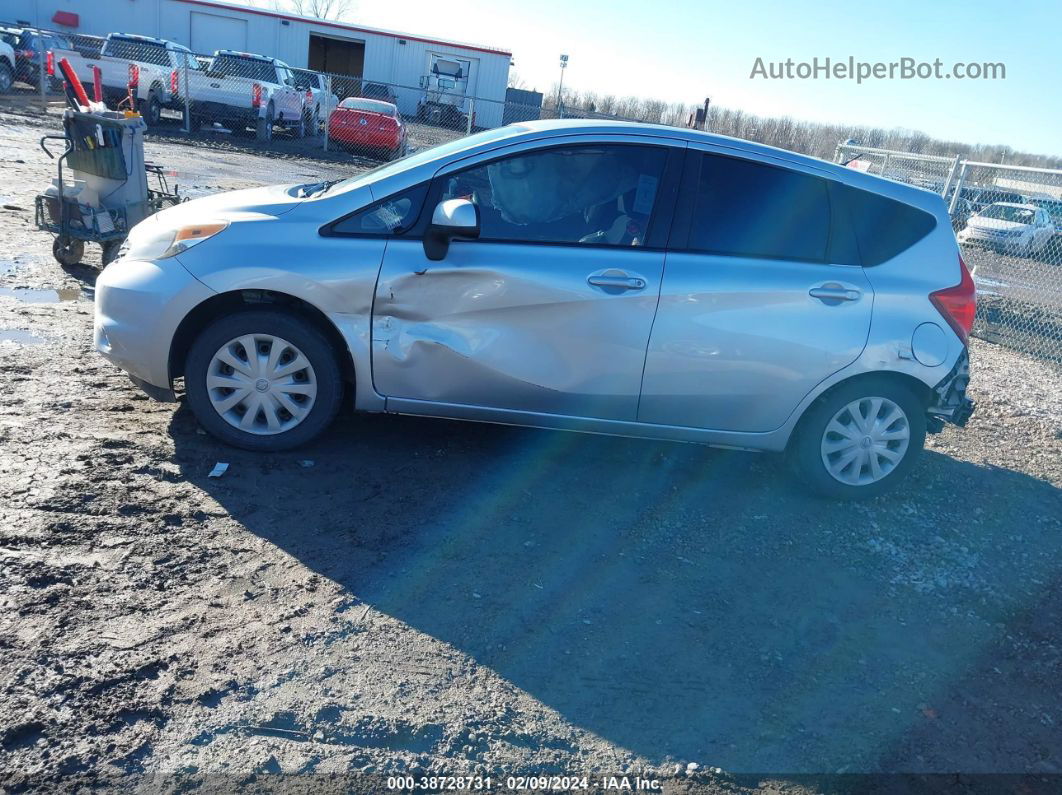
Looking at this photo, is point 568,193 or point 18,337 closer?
point 568,193

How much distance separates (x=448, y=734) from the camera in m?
2.80

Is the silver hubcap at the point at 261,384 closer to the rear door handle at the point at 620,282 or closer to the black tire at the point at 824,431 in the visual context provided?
the rear door handle at the point at 620,282

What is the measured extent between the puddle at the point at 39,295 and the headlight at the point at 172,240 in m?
2.74

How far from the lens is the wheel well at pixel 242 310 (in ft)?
14.5

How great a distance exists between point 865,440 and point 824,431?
247 millimetres

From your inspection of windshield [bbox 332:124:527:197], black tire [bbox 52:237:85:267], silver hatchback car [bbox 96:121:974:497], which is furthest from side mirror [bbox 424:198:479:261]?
black tire [bbox 52:237:85:267]

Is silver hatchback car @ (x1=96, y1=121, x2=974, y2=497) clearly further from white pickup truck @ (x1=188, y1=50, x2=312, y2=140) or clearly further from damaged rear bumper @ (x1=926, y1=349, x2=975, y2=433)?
white pickup truck @ (x1=188, y1=50, x2=312, y2=140)

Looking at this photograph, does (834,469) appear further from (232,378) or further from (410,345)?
(232,378)

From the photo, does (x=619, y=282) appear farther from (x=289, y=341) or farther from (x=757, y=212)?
(x=289, y=341)

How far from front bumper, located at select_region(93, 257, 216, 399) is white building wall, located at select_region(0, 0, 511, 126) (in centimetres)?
2689

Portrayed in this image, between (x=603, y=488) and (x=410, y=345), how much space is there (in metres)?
1.32

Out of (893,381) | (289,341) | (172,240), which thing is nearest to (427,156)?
(289,341)

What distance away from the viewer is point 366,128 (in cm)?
2108

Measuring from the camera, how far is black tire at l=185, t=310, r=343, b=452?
173 inches
